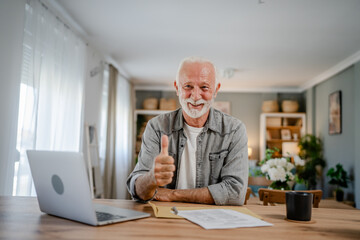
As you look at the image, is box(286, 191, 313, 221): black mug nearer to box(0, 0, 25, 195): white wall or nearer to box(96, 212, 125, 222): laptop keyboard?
box(96, 212, 125, 222): laptop keyboard

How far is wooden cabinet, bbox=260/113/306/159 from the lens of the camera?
757 centimetres

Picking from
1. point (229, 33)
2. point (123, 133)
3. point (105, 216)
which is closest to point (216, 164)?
point (105, 216)

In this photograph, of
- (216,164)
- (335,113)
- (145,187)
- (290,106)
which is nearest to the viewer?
(145,187)

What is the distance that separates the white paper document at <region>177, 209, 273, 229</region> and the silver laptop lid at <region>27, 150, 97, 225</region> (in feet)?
0.98

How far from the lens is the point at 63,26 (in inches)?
152

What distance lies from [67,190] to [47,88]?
2.83 m

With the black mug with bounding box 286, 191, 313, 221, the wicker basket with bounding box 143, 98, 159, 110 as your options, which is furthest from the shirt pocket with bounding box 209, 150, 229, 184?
the wicker basket with bounding box 143, 98, 159, 110

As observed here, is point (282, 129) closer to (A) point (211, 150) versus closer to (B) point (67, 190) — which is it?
(A) point (211, 150)

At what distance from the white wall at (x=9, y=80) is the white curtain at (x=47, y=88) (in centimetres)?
11

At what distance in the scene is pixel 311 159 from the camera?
6.82 meters

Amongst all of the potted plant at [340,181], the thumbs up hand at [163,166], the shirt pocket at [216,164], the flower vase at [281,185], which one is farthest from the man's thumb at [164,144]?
the potted plant at [340,181]

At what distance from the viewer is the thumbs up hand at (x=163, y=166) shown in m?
1.02

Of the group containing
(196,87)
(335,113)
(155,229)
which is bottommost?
(155,229)

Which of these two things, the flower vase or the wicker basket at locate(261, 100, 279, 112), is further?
the wicker basket at locate(261, 100, 279, 112)
